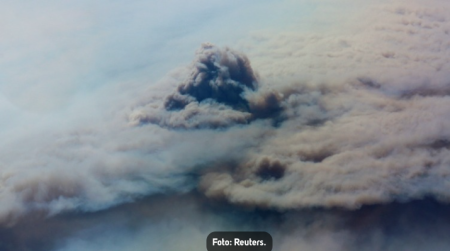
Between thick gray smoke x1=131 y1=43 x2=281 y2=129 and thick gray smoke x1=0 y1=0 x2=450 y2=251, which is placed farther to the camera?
thick gray smoke x1=131 y1=43 x2=281 y2=129

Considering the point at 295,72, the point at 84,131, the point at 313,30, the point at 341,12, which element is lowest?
the point at 84,131

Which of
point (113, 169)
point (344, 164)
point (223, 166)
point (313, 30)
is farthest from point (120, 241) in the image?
point (313, 30)

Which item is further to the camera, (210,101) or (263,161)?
(210,101)

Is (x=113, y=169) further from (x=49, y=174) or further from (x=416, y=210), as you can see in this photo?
(x=416, y=210)

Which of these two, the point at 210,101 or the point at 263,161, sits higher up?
A: the point at 210,101

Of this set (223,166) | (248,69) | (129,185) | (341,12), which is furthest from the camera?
(341,12)

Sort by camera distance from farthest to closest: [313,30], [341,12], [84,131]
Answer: [341,12]
[313,30]
[84,131]

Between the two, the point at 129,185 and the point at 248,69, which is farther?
the point at 248,69

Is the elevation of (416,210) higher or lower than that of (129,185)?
lower

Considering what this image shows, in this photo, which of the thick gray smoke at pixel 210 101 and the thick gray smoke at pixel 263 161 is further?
the thick gray smoke at pixel 210 101

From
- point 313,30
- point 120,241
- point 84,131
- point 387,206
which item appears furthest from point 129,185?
point 313,30
